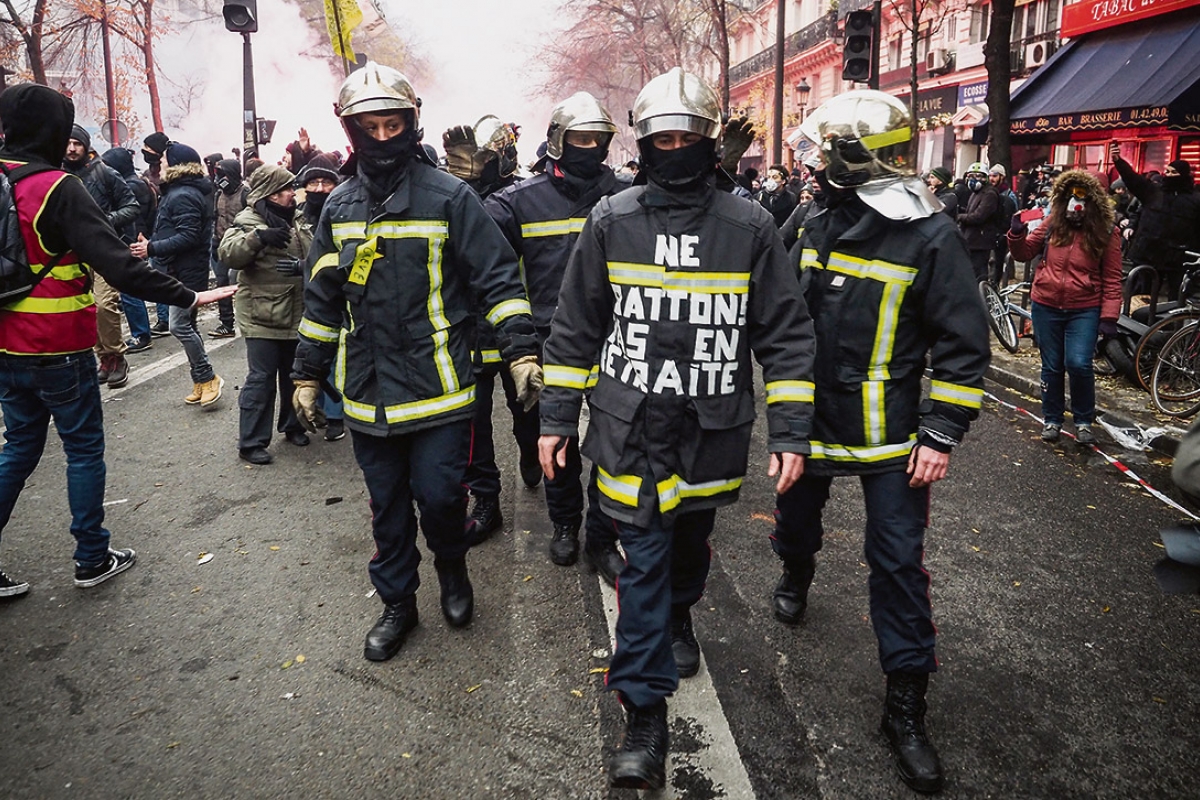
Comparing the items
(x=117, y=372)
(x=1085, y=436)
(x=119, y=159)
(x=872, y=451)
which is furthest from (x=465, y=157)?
(x=119, y=159)

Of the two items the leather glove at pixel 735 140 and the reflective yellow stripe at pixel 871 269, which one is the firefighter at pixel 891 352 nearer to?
the reflective yellow stripe at pixel 871 269

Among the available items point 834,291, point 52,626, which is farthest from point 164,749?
point 834,291

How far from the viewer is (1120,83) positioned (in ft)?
49.5

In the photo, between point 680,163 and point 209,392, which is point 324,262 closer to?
point 680,163

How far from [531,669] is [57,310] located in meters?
2.44

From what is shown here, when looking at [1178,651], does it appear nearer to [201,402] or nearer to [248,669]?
[248,669]

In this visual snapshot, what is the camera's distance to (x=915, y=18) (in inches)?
682

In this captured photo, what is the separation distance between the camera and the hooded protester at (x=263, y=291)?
5.79m

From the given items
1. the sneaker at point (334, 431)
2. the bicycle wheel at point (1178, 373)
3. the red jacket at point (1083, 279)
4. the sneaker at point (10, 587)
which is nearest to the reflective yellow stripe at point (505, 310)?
the sneaker at point (10, 587)

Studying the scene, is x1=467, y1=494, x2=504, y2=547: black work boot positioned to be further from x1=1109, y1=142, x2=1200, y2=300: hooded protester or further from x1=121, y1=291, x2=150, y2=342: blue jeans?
x1=1109, y1=142, x2=1200, y2=300: hooded protester

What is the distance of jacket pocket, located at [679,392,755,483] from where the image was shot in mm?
2652

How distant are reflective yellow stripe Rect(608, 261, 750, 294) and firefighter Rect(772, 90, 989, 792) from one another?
441 mm

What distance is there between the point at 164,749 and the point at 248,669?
496 millimetres

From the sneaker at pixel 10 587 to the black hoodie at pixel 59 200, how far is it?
138 cm
